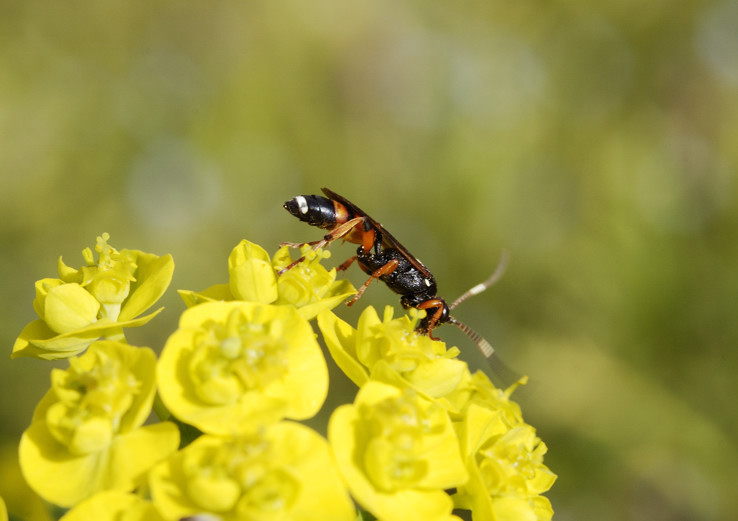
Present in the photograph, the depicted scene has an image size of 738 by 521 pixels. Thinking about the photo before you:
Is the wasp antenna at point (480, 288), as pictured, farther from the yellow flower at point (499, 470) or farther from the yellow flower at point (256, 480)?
the yellow flower at point (256, 480)

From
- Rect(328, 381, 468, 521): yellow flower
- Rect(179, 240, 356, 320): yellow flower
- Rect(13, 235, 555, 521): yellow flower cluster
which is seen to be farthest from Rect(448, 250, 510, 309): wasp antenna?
Rect(328, 381, 468, 521): yellow flower

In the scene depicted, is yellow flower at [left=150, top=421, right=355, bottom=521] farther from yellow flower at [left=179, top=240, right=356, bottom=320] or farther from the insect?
the insect

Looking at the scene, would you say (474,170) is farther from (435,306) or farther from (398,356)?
(398,356)

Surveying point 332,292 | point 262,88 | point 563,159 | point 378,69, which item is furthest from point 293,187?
point 332,292

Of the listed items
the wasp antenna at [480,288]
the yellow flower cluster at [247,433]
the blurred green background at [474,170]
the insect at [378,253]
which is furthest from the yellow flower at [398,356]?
the blurred green background at [474,170]

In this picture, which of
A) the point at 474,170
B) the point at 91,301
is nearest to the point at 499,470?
the point at 91,301

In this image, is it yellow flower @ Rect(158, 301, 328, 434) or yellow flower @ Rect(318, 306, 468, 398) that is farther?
yellow flower @ Rect(318, 306, 468, 398)
